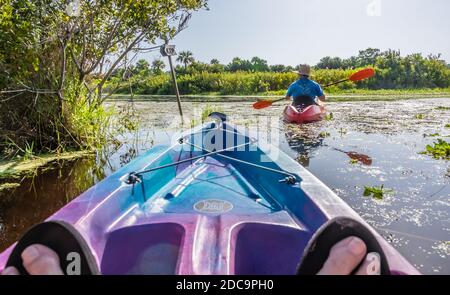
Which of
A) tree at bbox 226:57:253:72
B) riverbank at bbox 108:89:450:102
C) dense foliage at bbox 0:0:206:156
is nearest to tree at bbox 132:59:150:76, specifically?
dense foliage at bbox 0:0:206:156

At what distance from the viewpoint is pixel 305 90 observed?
8406 millimetres

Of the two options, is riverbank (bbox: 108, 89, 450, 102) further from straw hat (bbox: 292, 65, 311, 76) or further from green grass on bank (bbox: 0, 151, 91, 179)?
green grass on bank (bbox: 0, 151, 91, 179)

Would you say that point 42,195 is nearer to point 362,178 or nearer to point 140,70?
point 362,178

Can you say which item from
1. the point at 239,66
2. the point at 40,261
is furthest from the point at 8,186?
the point at 239,66

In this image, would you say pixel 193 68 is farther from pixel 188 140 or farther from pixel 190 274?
pixel 190 274

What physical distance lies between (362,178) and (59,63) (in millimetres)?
4779

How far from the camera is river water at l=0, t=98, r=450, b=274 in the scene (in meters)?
2.84

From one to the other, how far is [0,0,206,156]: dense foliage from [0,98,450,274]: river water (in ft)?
2.43

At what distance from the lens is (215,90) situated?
2747 cm

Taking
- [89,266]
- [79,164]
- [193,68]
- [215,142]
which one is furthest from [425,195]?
[193,68]

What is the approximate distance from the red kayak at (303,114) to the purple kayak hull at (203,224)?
17.5ft

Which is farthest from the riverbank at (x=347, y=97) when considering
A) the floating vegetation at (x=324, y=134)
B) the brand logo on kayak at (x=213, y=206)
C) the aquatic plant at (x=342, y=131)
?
the brand logo on kayak at (x=213, y=206)

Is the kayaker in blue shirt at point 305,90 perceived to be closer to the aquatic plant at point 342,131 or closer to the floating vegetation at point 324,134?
the aquatic plant at point 342,131
